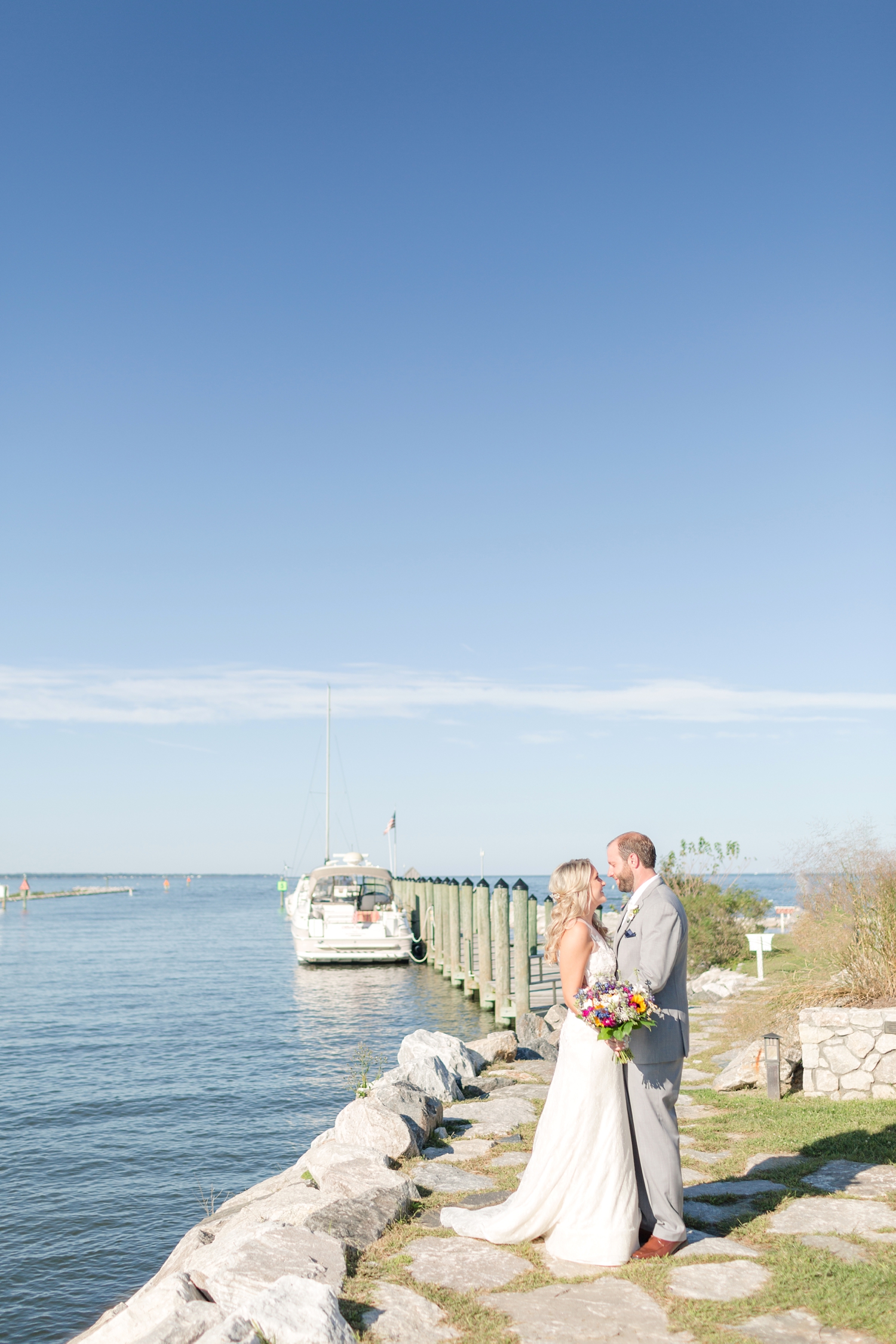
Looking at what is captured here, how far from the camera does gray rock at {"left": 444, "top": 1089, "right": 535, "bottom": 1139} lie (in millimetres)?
7992

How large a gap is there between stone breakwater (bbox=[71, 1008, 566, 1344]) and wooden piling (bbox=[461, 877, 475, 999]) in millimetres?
13802

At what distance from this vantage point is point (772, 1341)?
3.97 meters

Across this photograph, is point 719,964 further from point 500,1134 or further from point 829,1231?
point 829,1231

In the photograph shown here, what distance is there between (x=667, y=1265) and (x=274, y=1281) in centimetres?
184

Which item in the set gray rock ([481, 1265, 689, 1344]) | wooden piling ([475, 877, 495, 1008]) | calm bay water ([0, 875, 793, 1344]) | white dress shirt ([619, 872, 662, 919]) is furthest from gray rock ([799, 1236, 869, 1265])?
wooden piling ([475, 877, 495, 1008])

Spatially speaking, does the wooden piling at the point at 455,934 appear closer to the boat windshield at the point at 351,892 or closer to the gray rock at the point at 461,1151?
the boat windshield at the point at 351,892

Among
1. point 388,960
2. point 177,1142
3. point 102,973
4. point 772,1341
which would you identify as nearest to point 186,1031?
point 177,1142

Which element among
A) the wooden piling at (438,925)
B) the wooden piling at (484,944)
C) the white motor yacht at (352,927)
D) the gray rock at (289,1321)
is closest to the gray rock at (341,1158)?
the gray rock at (289,1321)

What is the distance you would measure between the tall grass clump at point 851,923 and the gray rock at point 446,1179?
3.86 metres

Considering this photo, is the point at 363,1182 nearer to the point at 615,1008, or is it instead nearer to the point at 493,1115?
the point at 615,1008

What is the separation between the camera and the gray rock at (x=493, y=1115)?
799cm

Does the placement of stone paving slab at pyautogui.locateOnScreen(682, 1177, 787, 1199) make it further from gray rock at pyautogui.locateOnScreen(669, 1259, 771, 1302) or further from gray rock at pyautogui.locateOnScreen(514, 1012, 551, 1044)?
gray rock at pyautogui.locateOnScreen(514, 1012, 551, 1044)

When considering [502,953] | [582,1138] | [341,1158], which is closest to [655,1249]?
[582,1138]

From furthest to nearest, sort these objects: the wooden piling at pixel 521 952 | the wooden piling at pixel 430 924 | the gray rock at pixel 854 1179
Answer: the wooden piling at pixel 430 924 < the wooden piling at pixel 521 952 < the gray rock at pixel 854 1179
